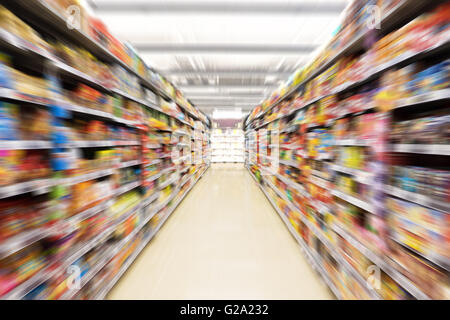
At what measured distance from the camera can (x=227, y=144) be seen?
10.8 meters

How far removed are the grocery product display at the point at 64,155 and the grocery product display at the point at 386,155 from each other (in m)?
1.89

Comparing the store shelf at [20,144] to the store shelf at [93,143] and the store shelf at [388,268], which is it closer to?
the store shelf at [93,143]

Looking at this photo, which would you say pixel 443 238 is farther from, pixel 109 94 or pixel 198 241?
pixel 109 94

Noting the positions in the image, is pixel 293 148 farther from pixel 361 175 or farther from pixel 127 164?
pixel 127 164

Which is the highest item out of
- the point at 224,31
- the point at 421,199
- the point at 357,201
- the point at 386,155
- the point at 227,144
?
the point at 224,31

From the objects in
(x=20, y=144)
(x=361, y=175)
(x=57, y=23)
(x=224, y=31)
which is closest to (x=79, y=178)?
(x=20, y=144)

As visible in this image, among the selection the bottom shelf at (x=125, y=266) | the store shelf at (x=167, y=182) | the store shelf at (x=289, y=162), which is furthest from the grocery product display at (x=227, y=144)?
the bottom shelf at (x=125, y=266)

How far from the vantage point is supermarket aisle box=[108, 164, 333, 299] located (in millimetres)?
1427

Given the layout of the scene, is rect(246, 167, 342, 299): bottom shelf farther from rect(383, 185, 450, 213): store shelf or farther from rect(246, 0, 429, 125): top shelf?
rect(246, 0, 429, 125): top shelf

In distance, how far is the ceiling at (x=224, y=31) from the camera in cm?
234

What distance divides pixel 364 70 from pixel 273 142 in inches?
96.1

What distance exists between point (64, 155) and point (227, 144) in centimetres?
984

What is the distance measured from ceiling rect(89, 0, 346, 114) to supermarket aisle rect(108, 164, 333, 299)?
272 cm

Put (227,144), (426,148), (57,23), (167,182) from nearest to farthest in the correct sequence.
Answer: (426,148) → (57,23) → (167,182) → (227,144)
